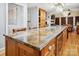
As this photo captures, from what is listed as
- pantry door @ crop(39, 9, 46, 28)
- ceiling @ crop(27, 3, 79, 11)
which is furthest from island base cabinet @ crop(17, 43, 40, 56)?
ceiling @ crop(27, 3, 79, 11)

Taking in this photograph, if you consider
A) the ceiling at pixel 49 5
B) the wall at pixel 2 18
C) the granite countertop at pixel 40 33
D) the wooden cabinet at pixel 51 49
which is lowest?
the wooden cabinet at pixel 51 49

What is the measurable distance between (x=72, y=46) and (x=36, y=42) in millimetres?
586

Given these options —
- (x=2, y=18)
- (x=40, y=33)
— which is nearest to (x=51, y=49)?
(x=40, y=33)

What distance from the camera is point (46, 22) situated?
1.92m

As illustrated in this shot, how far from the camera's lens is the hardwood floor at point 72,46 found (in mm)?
1883

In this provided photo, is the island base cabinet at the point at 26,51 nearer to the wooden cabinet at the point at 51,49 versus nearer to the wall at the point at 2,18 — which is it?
the wooden cabinet at the point at 51,49

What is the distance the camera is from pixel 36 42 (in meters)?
1.56

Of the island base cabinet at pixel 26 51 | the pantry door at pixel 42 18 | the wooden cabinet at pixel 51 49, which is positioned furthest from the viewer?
the pantry door at pixel 42 18

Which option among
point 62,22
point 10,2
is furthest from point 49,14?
point 10,2

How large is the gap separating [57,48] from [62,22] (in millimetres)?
359

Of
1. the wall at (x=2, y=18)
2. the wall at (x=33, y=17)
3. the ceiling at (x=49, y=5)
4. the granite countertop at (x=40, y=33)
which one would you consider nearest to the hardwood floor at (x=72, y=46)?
the granite countertop at (x=40, y=33)

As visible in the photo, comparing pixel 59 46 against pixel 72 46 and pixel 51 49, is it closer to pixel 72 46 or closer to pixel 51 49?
pixel 72 46

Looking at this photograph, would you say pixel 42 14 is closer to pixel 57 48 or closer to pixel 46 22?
pixel 46 22

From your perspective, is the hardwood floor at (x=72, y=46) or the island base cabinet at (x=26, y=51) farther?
the hardwood floor at (x=72, y=46)
